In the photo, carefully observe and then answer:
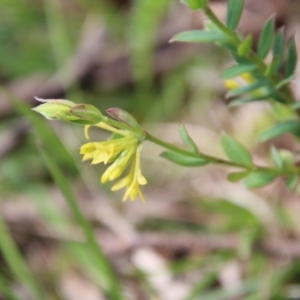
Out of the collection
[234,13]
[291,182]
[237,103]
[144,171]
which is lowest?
[144,171]

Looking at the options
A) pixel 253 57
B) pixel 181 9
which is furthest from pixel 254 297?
pixel 181 9

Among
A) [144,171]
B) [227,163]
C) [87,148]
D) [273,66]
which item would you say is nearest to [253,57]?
[273,66]

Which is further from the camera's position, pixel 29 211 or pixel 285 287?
pixel 29 211

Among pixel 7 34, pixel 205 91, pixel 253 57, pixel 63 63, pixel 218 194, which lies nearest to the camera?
pixel 253 57

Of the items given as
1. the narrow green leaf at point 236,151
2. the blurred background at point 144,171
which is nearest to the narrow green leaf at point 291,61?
the narrow green leaf at point 236,151

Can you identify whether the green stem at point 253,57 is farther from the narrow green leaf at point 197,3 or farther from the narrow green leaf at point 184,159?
the narrow green leaf at point 184,159

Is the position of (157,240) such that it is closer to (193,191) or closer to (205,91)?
(193,191)

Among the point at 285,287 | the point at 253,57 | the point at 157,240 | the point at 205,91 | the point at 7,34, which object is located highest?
the point at 7,34

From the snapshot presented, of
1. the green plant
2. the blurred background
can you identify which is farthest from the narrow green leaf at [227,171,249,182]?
the blurred background

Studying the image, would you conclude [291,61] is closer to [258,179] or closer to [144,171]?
[258,179]
